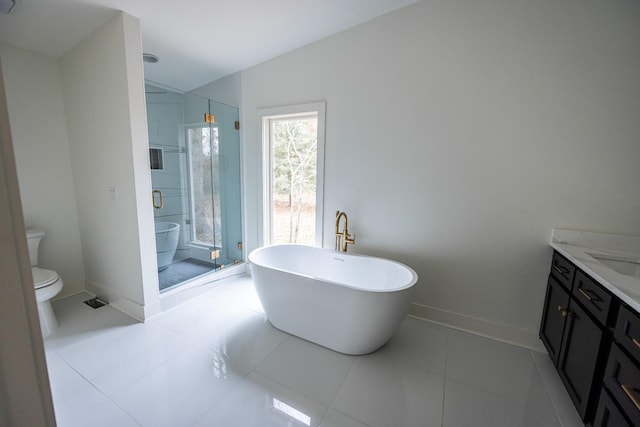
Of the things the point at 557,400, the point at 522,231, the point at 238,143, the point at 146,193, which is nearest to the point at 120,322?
the point at 146,193

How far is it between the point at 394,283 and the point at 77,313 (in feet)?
9.19

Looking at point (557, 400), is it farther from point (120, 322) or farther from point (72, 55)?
point (72, 55)

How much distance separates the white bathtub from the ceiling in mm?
1645

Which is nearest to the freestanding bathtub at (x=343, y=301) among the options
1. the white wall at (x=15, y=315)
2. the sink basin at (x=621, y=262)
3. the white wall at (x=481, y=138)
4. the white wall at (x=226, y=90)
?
the white wall at (x=481, y=138)

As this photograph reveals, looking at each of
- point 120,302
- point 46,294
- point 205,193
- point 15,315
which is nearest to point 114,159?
point 205,193

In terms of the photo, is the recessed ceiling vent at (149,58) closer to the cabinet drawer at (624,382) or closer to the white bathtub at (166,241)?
the white bathtub at (166,241)

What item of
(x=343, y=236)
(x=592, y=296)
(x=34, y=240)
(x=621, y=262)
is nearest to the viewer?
(x=592, y=296)

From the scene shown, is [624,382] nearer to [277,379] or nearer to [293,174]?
[277,379]

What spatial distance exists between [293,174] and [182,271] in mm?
1617

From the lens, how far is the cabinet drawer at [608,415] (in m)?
1.07

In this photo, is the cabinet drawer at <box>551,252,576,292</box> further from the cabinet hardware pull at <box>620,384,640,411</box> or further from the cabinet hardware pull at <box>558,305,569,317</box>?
the cabinet hardware pull at <box>620,384,640,411</box>

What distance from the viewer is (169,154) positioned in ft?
8.97

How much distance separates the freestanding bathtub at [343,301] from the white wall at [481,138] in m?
0.31

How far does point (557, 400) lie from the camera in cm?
157
